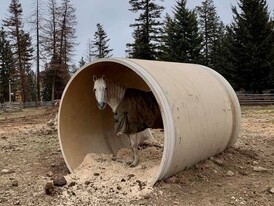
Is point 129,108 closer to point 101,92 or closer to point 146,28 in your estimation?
point 101,92

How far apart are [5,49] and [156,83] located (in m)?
46.5

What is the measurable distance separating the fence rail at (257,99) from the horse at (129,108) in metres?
19.7

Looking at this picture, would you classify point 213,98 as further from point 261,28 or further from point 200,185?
point 261,28

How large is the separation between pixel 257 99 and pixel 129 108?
20680mm

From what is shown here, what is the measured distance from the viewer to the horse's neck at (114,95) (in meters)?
6.12

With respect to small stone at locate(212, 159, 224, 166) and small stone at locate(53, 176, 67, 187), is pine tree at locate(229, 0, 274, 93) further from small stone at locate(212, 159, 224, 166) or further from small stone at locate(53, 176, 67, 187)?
small stone at locate(53, 176, 67, 187)

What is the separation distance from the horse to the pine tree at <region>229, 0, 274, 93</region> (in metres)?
20.3

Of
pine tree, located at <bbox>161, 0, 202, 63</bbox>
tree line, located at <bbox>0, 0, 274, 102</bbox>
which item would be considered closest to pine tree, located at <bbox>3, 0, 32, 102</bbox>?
tree line, located at <bbox>0, 0, 274, 102</bbox>

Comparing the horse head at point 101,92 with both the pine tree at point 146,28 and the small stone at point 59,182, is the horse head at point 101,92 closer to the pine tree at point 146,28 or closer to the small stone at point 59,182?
the small stone at point 59,182

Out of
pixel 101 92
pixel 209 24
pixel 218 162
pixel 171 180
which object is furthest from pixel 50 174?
pixel 209 24

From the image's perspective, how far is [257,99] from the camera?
2505cm

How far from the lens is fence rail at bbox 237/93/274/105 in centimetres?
2441

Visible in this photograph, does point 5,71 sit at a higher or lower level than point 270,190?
higher

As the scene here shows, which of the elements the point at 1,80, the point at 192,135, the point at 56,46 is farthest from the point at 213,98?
the point at 1,80
